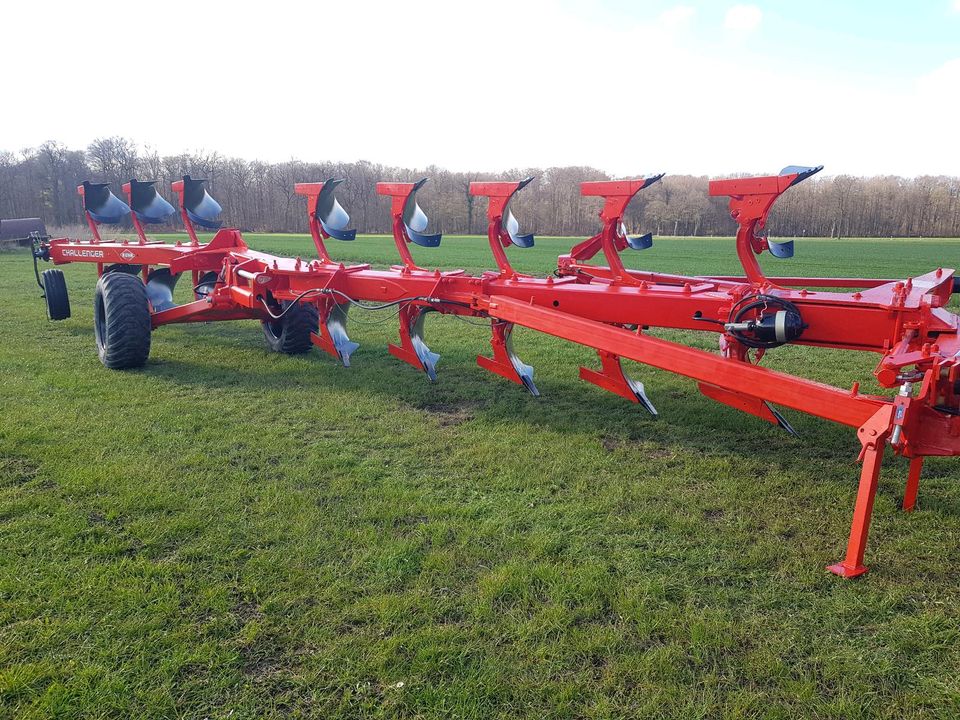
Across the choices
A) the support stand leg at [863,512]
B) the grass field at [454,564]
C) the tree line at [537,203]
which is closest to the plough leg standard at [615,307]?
the support stand leg at [863,512]

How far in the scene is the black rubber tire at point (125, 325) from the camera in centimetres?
714

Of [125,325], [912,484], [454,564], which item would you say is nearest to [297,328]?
[125,325]

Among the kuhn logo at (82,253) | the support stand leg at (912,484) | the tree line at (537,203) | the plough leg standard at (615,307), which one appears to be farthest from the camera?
the tree line at (537,203)

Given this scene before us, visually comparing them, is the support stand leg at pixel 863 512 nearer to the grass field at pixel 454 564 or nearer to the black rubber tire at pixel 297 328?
the grass field at pixel 454 564

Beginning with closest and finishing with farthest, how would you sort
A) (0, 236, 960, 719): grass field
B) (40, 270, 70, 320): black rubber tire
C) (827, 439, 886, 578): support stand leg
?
(0, 236, 960, 719): grass field
(827, 439, 886, 578): support stand leg
(40, 270, 70, 320): black rubber tire

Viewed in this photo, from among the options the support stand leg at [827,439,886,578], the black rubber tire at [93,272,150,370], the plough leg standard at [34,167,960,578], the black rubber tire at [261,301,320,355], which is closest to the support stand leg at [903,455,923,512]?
the plough leg standard at [34,167,960,578]

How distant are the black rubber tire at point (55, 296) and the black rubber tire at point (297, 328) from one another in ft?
11.7

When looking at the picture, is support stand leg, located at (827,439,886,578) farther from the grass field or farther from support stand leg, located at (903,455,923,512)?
support stand leg, located at (903,455,923,512)

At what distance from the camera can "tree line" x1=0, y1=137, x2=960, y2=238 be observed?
38781 millimetres

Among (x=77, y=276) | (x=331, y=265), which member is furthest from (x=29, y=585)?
(x=77, y=276)

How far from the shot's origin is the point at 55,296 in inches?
377

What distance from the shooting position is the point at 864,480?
323cm

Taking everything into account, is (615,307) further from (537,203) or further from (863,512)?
(537,203)

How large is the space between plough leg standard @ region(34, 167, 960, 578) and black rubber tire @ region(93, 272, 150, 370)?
14 mm
